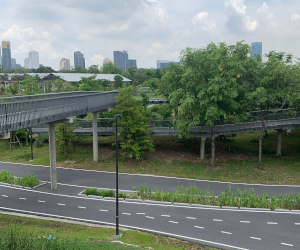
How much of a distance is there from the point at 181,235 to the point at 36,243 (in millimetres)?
7087

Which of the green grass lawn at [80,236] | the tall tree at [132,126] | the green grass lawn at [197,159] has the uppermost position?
the tall tree at [132,126]

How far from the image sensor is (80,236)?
573 inches

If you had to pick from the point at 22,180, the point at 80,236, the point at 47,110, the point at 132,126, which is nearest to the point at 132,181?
the point at 132,126

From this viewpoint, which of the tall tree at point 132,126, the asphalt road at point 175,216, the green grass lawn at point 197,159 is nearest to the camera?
the asphalt road at point 175,216

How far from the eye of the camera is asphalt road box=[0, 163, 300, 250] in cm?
1467

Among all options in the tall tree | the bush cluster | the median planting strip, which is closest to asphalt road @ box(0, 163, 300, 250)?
the median planting strip

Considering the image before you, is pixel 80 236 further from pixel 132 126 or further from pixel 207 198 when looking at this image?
pixel 132 126

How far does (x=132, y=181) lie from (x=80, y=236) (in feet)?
32.3

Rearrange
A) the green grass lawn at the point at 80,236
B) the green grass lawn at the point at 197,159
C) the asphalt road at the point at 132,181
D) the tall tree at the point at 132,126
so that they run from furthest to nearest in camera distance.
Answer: the tall tree at the point at 132,126 → the green grass lawn at the point at 197,159 → the asphalt road at the point at 132,181 → the green grass lawn at the point at 80,236

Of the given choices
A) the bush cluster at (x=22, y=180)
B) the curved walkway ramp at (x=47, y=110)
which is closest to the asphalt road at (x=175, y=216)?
the bush cluster at (x=22, y=180)

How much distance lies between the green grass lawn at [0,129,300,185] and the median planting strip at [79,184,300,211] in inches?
196

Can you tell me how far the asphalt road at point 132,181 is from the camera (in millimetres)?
22344

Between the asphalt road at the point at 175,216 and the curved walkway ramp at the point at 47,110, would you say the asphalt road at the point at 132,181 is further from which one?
the curved walkway ramp at the point at 47,110

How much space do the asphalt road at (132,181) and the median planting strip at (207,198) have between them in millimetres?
1512
